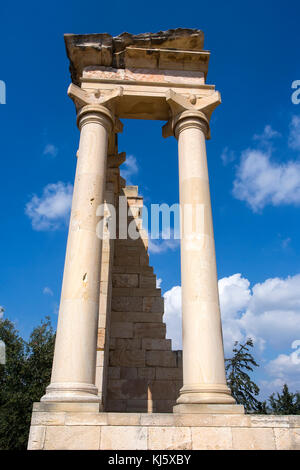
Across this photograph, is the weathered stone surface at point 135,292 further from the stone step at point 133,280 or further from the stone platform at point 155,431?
the stone platform at point 155,431

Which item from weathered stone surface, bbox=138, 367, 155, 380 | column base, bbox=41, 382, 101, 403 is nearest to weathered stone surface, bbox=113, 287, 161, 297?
weathered stone surface, bbox=138, 367, 155, 380

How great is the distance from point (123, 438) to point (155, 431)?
1287 millimetres

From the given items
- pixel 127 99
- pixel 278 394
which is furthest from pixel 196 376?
pixel 278 394

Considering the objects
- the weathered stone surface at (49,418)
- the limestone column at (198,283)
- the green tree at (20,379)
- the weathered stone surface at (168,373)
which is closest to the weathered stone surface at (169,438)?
the limestone column at (198,283)

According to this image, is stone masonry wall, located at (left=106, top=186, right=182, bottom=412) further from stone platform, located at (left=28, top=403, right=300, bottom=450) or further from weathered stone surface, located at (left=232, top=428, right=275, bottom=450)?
weathered stone surface, located at (left=232, top=428, right=275, bottom=450)

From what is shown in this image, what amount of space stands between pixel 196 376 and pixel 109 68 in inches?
789

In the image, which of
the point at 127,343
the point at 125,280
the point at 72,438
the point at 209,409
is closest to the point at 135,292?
the point at 125,280

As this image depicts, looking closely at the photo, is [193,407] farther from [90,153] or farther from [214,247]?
[90,153]

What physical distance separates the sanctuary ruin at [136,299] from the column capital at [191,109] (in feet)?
0.24

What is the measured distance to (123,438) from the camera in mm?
14102

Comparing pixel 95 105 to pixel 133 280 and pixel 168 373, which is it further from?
pixel 168 373

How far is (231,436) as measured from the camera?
14398 mm

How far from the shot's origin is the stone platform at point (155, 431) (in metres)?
14.0

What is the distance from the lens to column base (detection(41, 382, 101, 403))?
15.0m
